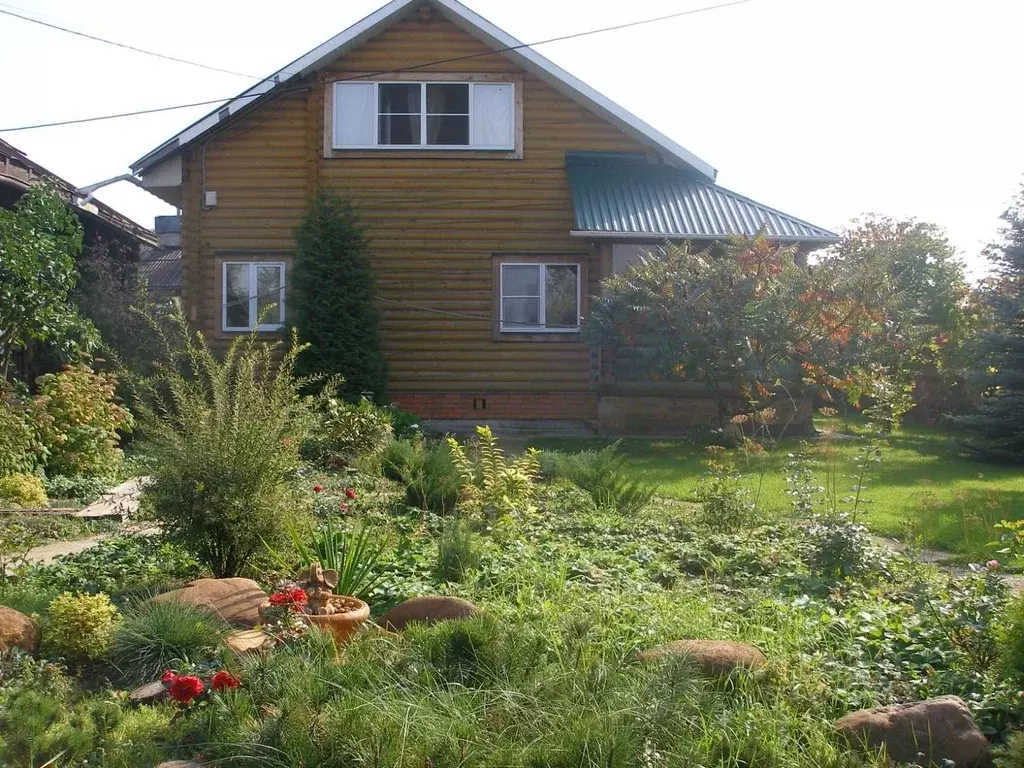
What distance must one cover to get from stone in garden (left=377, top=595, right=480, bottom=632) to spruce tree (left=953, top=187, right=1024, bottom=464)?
12025mm

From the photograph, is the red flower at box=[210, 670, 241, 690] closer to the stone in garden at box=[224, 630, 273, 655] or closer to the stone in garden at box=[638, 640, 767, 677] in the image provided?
the stone in garden at box=[224, 630, 273, 655]

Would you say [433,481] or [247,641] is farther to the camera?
[433,481]

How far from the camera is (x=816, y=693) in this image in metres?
4.61

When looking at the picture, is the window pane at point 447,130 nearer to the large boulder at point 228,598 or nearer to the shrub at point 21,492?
the shrub at point 21,492

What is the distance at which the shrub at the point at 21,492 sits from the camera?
9.84 meters

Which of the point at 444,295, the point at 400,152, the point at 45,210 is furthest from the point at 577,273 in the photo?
the point at 45,210

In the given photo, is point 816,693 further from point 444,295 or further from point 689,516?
point 444,295

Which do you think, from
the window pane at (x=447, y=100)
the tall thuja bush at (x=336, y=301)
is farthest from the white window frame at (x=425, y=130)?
the tall thuja bush at (x=336, y=301)

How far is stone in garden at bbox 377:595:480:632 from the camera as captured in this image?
550cm

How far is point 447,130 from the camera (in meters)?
18.6

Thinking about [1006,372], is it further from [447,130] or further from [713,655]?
[713,655]

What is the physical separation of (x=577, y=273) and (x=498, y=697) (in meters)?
14.6

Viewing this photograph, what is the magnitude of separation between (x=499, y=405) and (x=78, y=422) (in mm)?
7762

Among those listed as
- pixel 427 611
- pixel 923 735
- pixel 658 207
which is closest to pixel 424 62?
pixel 658 207
